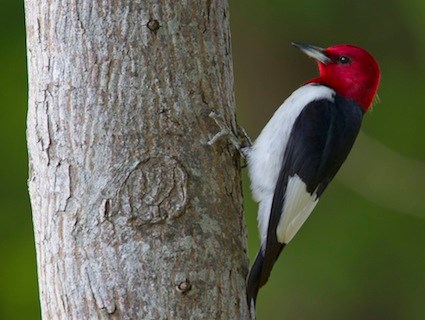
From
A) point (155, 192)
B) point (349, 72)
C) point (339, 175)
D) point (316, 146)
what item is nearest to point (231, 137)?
point (155, 192)

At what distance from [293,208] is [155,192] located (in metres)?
0.78

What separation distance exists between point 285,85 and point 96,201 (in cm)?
408

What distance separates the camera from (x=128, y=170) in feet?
10.6

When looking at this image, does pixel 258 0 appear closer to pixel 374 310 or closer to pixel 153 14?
pixel 374 310

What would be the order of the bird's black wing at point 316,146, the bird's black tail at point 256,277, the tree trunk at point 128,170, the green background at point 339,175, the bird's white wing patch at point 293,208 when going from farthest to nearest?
the green background at point 339,175 < the bird's black wing at point 316,146 < the bird's white wing patch at point 293,208 < the bird's black tail at point 256,277 < the tree trunk at point 128,170

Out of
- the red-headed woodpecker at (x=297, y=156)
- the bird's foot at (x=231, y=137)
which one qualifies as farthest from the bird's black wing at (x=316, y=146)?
the bird's foot at (x=231, y=137)

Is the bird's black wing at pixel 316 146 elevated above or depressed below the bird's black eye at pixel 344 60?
below

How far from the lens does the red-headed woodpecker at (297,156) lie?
378cm

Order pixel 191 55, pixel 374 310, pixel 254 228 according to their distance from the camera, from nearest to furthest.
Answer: pixel 191 55 < pixel 254 228 < pixel 374 310

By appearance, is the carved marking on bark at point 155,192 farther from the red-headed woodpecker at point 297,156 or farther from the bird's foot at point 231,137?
the red-headed woodpecker at point 297,156

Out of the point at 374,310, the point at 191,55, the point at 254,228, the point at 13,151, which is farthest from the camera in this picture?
the point at 374,310

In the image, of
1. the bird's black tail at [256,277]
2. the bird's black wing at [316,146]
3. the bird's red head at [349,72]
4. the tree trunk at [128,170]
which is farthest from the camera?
the bird's red head at [349,72]

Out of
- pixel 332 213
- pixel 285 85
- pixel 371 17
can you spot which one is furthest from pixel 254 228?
pixel 371 17

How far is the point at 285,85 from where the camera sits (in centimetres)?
712
